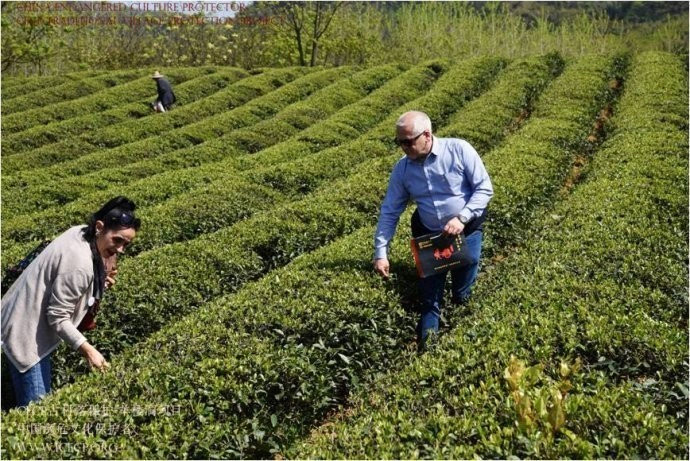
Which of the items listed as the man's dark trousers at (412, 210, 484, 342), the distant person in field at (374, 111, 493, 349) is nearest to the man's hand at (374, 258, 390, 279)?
the distant person in field at (374, 111, 493, 349)

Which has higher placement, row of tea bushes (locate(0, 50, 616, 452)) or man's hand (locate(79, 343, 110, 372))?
man's hand (locate(79, 343, 110, 372))

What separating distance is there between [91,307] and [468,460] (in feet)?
10.2

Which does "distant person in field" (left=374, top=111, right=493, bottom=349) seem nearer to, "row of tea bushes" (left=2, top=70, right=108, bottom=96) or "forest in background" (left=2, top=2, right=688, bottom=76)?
"row of tea bushes" (left=2, top=70, right=108, bottom=96)

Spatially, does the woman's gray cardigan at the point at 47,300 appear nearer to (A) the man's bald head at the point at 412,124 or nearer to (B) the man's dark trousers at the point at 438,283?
(A) the man's bald head at the point at 412,124

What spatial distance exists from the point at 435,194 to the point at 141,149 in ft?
49.2

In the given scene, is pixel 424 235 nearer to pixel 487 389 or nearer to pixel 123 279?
pixel 487 389

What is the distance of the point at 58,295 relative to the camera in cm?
428

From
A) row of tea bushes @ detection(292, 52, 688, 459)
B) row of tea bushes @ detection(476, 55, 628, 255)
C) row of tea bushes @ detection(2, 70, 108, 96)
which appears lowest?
row of tea bushes @ detection(476, 55, 628, 255)

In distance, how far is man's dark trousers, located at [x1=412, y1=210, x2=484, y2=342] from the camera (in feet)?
19.6

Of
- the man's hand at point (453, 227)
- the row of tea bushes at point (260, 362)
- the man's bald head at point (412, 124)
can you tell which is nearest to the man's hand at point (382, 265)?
the row of tea bushes at point (260, 362)

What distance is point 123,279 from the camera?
24.9ft

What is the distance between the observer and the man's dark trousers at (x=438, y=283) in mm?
5973

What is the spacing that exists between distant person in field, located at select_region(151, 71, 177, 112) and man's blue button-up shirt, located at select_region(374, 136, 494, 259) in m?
21.4

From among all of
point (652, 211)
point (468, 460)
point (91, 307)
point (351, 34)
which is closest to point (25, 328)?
point (91, 307)
